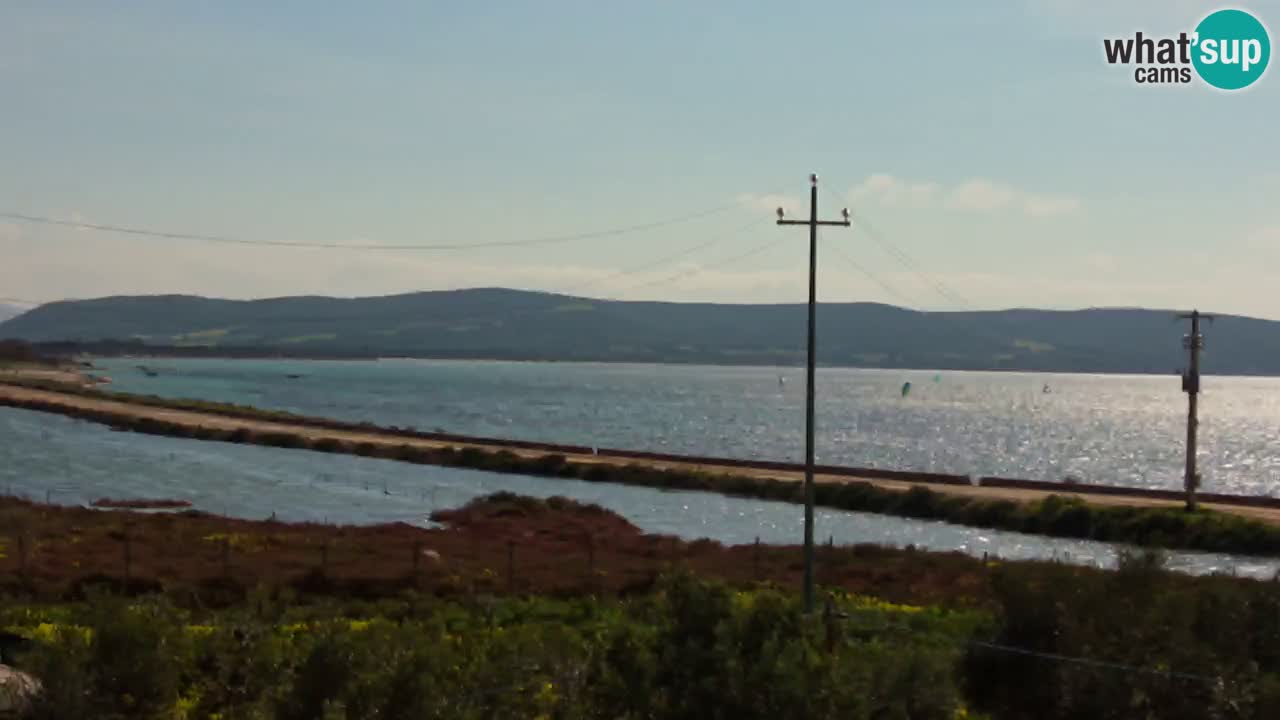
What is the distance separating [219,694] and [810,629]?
34.2 feet

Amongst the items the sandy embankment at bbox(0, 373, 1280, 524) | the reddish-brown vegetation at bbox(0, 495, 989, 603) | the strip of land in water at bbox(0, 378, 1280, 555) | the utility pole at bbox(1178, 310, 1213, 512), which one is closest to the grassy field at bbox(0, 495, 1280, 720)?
the reddish-brown vegetation at bbox(0, 495, 989, 603)

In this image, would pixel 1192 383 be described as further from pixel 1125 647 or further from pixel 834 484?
pixel 1125 647

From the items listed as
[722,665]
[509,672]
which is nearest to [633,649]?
[722,665]

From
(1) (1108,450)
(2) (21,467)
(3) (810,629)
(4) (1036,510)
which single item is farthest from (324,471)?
(1) (1108,450)

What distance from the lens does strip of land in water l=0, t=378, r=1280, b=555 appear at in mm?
66125

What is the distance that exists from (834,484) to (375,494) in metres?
31.0

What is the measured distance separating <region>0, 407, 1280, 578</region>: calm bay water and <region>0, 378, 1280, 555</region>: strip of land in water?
6.77 feet

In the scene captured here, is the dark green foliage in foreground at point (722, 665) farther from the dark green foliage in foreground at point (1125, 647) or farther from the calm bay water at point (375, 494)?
the calm bay water at point (375, 494)

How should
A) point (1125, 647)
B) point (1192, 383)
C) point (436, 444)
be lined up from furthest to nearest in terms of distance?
point (436, 444) < point (1192, 383) < point (1125, 647)

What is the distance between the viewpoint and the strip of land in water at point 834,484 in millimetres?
66125

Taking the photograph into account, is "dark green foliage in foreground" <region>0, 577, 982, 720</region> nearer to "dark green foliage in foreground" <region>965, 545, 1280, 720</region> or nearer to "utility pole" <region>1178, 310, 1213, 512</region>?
"dark green foliage in foreground" <region>965, 545, 1280, 720</region>

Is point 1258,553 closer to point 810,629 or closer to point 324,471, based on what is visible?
point 810,629

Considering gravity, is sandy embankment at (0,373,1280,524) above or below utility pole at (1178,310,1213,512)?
below

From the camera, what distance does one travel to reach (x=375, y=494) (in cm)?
8431
